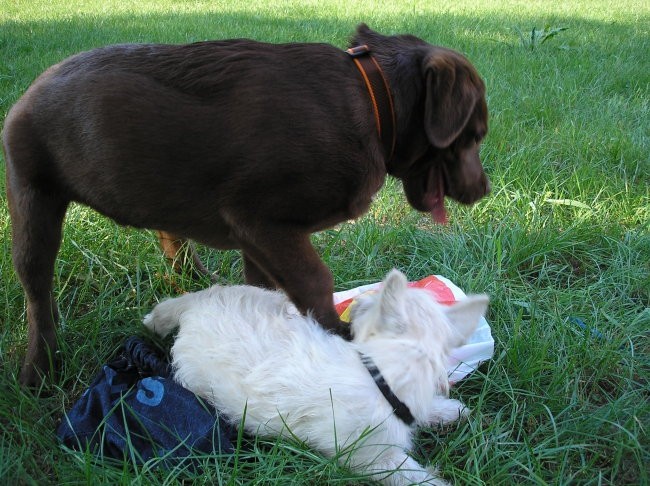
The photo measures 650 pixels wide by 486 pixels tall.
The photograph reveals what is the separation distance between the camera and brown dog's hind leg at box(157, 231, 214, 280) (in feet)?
9.39

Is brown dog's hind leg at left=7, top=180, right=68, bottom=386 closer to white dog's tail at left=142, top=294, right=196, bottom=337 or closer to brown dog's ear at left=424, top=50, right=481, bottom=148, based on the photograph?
white dog's tail at left=142, top=294, right=196, bottom=337

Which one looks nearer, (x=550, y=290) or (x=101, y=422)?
(x=101, y=422)

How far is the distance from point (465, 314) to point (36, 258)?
154cm

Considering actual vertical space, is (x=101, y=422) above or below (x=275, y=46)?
below

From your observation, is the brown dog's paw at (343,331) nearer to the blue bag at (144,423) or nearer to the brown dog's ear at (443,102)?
the blue bag at (144,423)

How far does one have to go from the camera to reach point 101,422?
1896 millimetres

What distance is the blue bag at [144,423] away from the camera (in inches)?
75.1

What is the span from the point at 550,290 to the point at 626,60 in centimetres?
495

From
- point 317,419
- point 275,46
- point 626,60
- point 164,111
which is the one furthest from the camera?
point 626,60

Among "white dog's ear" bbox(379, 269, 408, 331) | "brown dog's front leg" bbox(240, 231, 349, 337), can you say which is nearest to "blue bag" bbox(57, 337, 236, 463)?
"brown dog's front leg" bbox(240, 231, 349, 337)

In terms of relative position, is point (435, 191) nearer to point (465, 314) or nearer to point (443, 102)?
point (443, 102)

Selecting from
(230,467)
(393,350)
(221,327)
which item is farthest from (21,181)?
(393,350)

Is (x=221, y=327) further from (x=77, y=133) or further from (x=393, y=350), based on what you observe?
(x=77, y=133)

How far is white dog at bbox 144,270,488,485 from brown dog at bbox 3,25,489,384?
223 mm
